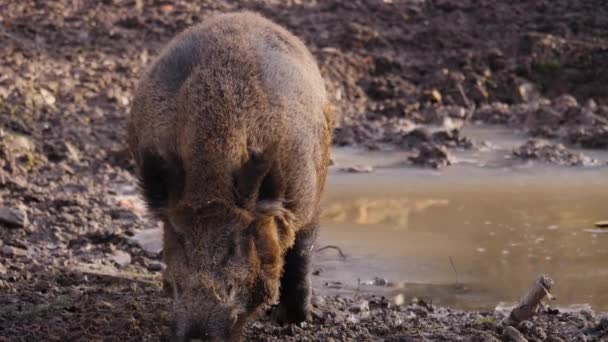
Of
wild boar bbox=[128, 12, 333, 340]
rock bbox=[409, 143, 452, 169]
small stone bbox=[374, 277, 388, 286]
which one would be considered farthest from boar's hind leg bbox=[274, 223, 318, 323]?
rock bbox=[409, 143, 452, 169]

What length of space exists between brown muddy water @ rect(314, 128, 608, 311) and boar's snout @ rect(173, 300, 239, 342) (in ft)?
7.44

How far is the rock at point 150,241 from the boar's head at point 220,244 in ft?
7.58

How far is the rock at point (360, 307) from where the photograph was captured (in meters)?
5.73

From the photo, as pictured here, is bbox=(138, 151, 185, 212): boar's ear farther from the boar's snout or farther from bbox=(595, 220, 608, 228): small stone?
bbox=(595, 220, 608, 228): small stone

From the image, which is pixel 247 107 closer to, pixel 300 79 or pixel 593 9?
pixel 300 79

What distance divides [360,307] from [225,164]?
1680mm

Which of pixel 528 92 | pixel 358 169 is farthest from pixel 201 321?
pixel 528 92

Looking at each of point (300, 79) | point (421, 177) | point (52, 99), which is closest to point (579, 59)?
point (421, 177)

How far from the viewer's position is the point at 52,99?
32.6 feet

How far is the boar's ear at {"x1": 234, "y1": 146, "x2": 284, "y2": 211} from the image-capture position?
4.38m

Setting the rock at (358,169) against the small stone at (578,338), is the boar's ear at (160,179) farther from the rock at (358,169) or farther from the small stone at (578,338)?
the rock at (358,169)

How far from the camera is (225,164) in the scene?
439 centimetres

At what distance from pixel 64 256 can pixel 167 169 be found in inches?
91.6

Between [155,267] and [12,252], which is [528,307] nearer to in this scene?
[155,267]
